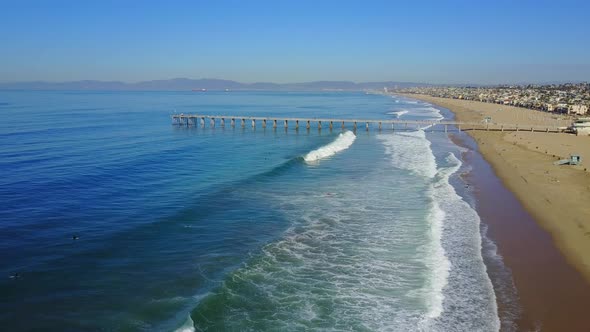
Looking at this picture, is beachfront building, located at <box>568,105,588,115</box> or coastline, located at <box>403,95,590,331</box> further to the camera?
beachfront building, located at <box>568,105,588,115</box>

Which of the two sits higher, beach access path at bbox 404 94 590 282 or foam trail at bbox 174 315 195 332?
beach access path at bbox 404 94 590 282

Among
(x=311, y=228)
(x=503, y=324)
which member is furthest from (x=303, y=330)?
(x=311, y=228)

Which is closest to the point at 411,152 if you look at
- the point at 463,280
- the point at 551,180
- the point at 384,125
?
the point at 551,180

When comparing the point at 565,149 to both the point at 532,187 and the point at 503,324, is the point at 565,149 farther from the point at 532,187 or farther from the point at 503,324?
the point at 503,324

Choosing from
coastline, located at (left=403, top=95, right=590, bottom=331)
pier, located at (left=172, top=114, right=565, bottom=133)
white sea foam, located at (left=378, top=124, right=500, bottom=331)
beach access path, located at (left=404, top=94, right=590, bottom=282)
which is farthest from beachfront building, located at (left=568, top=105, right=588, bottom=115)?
white sea foam, located at (left=378, top=124, right=500, bottom=331)

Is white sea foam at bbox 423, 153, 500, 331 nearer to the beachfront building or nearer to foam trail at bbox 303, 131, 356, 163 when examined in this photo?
foam trail at bbox 303, 131, 356, 163

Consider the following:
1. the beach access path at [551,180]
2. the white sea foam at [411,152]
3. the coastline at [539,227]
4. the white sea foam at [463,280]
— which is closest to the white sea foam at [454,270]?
the white sea foam at [463,280]

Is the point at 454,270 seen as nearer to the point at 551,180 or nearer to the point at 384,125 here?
the point at 551,180
